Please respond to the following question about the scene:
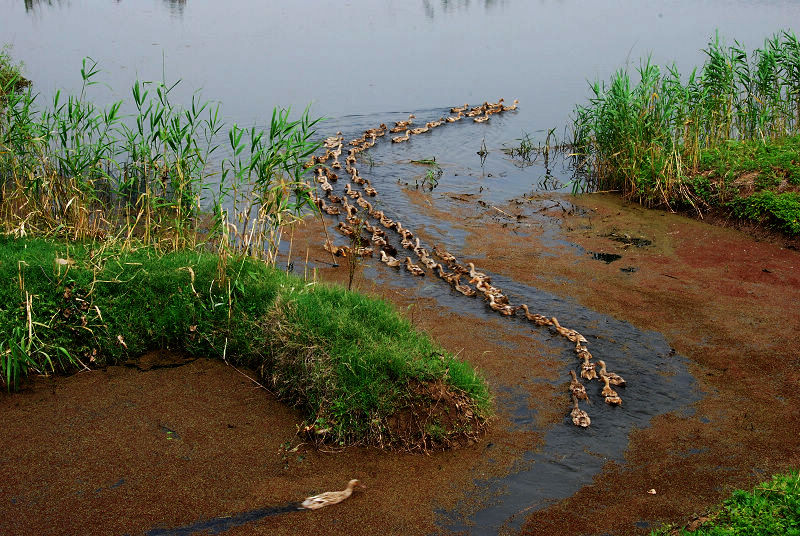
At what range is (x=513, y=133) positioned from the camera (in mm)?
14242

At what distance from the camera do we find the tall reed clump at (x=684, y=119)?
9977mm

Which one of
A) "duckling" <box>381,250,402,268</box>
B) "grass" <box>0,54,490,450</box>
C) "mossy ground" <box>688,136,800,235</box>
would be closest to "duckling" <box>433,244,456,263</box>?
"duckling" <box>381,250,402,268</box>

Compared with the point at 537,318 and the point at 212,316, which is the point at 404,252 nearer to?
the point at 537,318

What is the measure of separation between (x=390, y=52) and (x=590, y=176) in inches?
419

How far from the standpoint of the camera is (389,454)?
Result: 15.8ft

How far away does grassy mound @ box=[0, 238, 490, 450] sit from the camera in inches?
195

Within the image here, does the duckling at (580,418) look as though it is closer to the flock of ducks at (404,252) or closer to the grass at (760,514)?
the flock of ducks at (404,252)

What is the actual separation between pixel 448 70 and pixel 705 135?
947 cm

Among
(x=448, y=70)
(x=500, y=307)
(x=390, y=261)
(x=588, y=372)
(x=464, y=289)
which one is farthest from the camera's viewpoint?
(x=448, y=70)

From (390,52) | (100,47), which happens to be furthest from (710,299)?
(100,47)

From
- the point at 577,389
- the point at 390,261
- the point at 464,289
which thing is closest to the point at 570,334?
the point at 577,389

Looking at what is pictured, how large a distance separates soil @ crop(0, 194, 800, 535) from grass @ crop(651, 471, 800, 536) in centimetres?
31

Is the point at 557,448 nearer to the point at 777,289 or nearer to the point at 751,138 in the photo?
the point at 777,289

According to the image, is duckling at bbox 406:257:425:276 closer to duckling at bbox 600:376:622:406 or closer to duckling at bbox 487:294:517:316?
duckling at bbox 487:294:517:316
